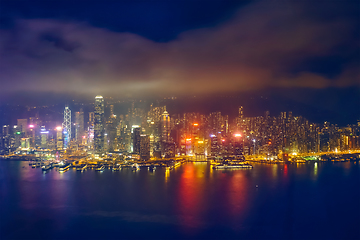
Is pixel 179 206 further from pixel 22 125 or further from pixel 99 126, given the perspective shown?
pixel 22 125

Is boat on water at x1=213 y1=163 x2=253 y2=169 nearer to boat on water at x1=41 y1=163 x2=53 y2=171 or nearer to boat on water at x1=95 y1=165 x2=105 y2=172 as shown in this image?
boat on water at x1=95 y1=165 x2=105 y2=172

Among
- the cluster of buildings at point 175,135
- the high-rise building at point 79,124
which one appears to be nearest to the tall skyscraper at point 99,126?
the cluster of buildings at point 175,135

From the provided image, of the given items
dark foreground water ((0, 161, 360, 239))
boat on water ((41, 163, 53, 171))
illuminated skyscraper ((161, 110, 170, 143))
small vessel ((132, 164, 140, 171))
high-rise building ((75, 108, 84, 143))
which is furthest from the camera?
high-rise building ((75, 108, 84, 143))

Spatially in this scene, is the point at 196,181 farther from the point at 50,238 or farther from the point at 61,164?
the point at 61,164

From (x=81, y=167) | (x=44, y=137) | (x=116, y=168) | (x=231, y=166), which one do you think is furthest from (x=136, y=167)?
(x=44, y=137)

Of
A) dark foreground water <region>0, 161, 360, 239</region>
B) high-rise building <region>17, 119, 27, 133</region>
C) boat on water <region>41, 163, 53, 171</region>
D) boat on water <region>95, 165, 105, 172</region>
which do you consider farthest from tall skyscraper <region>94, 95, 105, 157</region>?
high-rise building <region>17, 119, 27, 133</region>

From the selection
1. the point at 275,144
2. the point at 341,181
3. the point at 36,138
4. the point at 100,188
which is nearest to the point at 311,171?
the point at 341,181

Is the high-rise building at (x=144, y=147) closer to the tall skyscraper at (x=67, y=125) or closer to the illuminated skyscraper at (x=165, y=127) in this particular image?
the illuminated skyscraper at (x=165, y=127)
